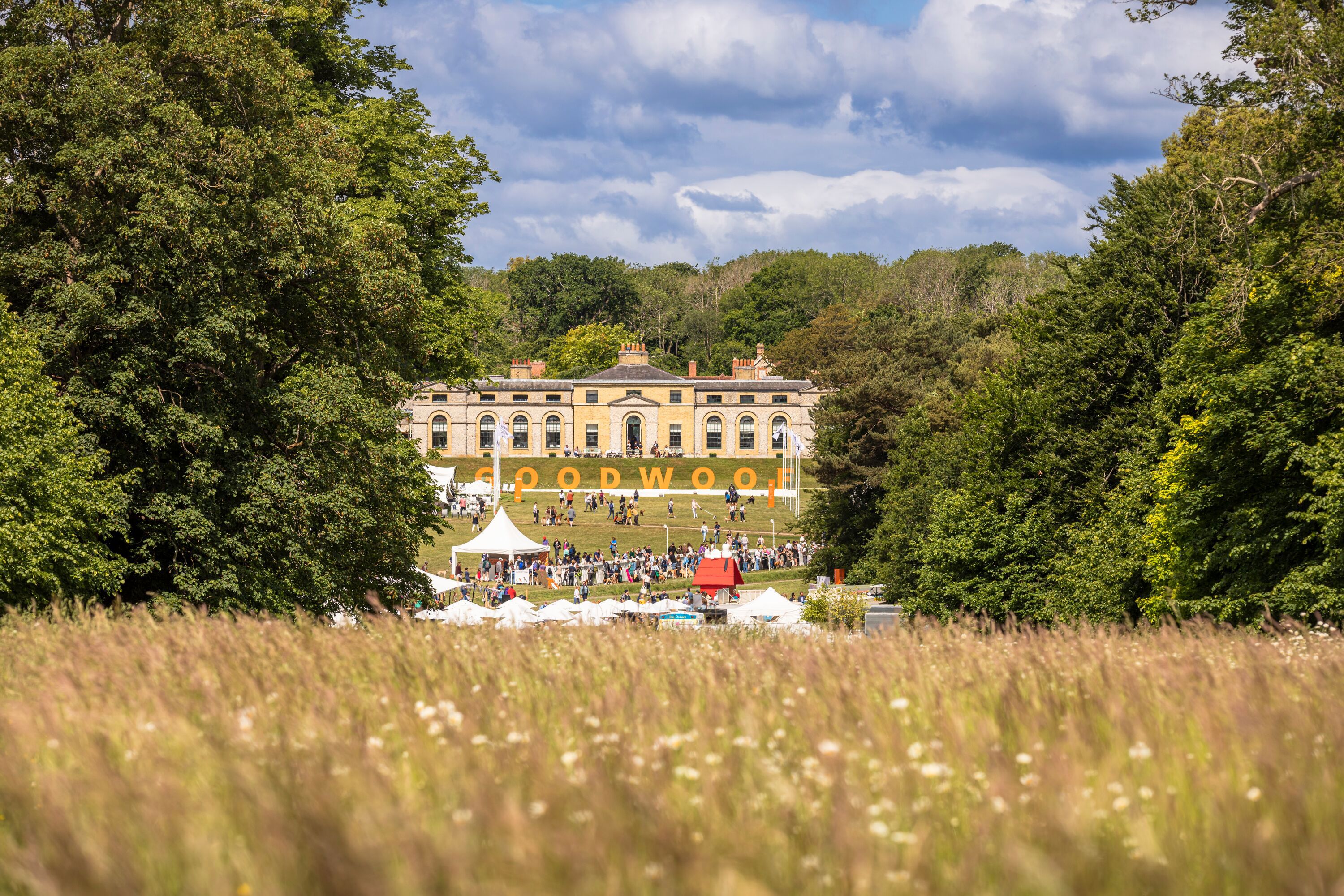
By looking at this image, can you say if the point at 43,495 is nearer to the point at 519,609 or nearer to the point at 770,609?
the point at 519,609

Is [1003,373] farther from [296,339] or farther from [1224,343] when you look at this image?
[296,339]

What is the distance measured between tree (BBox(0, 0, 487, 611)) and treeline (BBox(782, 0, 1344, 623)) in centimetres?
1130

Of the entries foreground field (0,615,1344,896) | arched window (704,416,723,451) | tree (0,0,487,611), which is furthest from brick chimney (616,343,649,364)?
foreground field (0,615,1344,896)

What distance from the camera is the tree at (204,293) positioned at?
1867 cm

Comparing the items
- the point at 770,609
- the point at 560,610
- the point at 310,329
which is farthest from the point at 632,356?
the point at 310,329

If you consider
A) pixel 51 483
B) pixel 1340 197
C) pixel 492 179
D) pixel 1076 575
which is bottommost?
pixel 1076 575

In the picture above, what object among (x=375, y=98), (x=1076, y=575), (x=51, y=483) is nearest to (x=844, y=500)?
(x=1076, y=575)

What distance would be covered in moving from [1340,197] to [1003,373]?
728 inches

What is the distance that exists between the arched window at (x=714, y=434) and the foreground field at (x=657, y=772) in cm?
10273

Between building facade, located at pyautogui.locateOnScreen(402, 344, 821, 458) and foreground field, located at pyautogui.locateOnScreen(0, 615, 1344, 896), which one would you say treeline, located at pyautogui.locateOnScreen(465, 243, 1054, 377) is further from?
foreground field, located at pyautogui.locateOnScreen(0, 615, 1344, 896)

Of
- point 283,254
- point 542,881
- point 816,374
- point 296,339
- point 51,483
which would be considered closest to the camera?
point 542,881

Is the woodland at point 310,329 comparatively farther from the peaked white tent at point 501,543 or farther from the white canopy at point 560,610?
the peaked white tent at point 501,543

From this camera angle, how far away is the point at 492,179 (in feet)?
112

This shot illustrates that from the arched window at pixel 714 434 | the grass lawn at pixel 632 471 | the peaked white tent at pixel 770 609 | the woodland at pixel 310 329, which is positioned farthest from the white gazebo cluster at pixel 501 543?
the arched window at pixel 714 434
